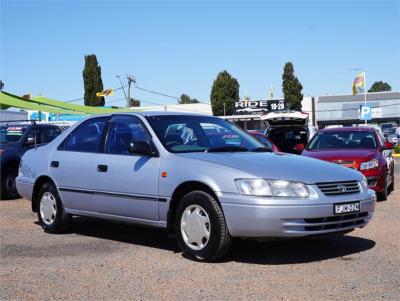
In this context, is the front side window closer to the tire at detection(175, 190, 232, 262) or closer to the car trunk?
the tire at detection(175, 190, 232, 262)

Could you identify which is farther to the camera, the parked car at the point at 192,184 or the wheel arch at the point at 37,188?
the wheel arch at the point at 37,188

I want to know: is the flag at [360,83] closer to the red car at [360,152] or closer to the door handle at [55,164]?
the red car at [360,152]

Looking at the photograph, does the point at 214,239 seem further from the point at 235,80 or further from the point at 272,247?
the point at 235,80

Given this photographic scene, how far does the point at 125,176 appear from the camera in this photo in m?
6.79

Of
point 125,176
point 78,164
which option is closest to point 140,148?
point 125,176

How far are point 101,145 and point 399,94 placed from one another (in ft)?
256

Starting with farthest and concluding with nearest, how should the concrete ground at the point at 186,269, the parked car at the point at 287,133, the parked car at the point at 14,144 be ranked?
the parked car at the point at 287,133
the parked car at the point at 14,144
the concrete ground at the point at 186,269

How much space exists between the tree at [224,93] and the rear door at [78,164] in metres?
59.5

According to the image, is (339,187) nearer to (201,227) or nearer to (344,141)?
(201,227)

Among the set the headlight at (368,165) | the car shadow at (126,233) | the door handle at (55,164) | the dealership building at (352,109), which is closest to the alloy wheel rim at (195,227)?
the car shadow at (126,233)

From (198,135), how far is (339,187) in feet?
6.00

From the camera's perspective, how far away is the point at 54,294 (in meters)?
5.00

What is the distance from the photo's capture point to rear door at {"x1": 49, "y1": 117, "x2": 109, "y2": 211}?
24.1 feet

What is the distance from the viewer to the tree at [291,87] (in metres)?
64.9
